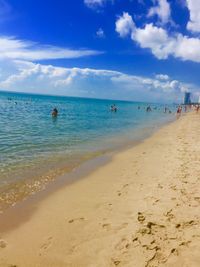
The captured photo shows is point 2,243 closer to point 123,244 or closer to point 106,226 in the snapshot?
point 106,226

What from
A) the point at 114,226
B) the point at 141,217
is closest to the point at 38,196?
the point at 114,226

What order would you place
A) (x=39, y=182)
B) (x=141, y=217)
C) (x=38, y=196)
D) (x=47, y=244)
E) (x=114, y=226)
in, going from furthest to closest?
(x=39, y=182) → (x=38, y=196) → (x=141, y=217) → (x=114, y=226) → (x=47, y=244)

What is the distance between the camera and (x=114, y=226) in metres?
A: 6.25

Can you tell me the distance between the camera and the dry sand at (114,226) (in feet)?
16.4

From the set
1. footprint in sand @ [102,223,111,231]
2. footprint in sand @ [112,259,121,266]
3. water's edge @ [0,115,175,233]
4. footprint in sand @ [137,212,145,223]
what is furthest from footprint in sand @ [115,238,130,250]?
water's edge @ [0,115,175,233]

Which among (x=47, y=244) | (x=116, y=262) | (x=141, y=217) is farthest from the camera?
(x=141, y=217)

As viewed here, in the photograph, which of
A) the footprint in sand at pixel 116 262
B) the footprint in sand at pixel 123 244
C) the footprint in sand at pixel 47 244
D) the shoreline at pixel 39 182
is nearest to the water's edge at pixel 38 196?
the shoreline at pixel 39 182

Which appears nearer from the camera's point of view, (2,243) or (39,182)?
(2,243)

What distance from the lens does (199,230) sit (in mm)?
5688

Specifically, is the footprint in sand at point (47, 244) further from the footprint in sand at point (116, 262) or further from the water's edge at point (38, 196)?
the footprint in sand at point (116, 262)

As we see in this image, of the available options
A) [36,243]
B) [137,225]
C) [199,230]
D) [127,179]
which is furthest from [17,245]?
[127,179]

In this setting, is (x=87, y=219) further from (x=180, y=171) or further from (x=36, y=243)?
(x=180, y=171)

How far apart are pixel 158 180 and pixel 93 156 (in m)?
5.69

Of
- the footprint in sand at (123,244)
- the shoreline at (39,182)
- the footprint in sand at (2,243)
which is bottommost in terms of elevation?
the footprint in sand at (2,243)
